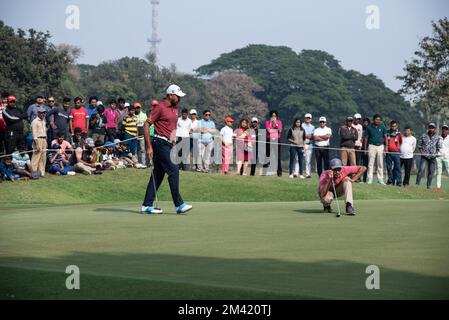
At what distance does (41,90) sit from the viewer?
66.1 meters

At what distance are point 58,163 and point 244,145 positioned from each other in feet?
21.0

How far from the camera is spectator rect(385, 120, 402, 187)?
3138 centimetres

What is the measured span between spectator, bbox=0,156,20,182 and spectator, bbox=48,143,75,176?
4.94 ft

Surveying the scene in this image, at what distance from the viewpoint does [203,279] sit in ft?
32.4

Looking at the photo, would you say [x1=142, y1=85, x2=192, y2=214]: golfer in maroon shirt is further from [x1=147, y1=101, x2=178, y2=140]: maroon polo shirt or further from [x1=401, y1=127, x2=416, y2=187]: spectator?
[x1=401, y1=127, x2=416, y2=187]: spectator

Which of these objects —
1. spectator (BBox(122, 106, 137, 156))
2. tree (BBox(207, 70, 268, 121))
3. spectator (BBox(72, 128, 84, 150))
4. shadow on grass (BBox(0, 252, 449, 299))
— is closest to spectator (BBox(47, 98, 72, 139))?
spectator (BBox(72, 128, 84, 150))

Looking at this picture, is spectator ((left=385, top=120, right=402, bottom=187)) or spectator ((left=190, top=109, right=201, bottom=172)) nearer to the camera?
spectator ((left=190, top=109, right=201, bottom=172))

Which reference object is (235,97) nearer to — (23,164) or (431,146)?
(431,146)

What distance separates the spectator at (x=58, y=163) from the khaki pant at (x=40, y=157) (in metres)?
0.37

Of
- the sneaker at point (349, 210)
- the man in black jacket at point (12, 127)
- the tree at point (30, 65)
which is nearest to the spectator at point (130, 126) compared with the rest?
the man in black jacket at point (12, 127)

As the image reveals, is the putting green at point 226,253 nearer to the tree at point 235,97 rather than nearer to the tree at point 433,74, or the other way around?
the tree at point 433,74

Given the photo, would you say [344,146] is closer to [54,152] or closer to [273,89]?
[54,152]
